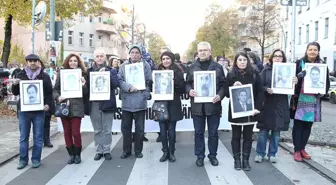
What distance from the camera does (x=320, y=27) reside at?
1367 inches

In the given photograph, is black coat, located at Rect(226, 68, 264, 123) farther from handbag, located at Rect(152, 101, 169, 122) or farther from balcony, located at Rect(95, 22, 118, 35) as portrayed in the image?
balcony, located at Rect(95, 22, 118, 35)

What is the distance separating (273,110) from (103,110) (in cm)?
306

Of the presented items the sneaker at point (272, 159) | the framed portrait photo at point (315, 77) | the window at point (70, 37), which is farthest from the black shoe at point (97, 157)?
the window at point (70, 37)

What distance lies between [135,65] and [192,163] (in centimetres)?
205

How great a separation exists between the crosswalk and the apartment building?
22.1 meters

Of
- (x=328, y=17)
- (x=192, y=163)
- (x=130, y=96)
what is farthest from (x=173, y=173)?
(x=328, y=17)

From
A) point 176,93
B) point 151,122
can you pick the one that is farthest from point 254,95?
point 151,122

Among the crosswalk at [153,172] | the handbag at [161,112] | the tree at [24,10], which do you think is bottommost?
the crosswalk at [153,172]

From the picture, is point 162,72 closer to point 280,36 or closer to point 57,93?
point 57,93

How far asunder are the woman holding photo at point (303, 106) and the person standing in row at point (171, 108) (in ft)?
6.89

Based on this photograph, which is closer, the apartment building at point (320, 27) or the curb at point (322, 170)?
the curb at point (322, 170)

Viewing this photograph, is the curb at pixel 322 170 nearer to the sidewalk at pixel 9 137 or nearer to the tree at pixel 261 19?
the sidewalk at pixel 9 137

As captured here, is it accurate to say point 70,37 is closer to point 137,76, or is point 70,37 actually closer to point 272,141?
point 137,76

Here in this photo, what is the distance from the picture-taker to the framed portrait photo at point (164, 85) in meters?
6.47
